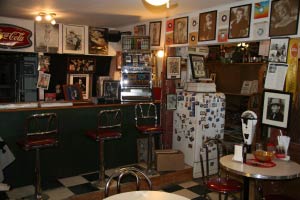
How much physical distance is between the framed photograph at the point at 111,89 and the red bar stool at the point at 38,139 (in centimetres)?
123

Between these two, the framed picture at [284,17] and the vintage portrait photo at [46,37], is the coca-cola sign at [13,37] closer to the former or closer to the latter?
the vintage portrait photo at [46,37]

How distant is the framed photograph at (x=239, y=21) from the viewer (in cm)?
383

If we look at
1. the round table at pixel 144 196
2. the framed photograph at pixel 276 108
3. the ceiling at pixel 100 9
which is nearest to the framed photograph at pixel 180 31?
the ceiling at pixel 100 9

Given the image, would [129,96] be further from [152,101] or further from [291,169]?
[291,169]

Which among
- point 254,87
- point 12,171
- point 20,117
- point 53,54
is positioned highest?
point 53,54

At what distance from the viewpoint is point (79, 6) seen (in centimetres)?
450

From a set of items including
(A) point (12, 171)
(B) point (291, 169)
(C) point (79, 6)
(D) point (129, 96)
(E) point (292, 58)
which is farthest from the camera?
(D) point (129, 96)

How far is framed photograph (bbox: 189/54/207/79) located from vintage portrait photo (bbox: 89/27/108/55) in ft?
7.42

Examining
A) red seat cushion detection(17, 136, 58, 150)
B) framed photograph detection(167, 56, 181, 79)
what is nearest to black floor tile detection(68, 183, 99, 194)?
red seat cushion detection(17, 136, 58, 150)

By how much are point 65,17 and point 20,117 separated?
7.61 feet

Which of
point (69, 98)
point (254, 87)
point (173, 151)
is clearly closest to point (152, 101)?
point (173, 151)

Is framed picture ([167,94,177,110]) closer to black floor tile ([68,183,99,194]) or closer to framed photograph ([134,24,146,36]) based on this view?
framed photograph ([134,24,146,36])

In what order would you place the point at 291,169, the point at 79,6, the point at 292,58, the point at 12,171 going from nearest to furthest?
the point at 291,169
the point at 292,58
the point at 12,171
the point at 79,6

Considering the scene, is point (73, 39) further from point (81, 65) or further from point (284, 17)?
point (284, 17)
